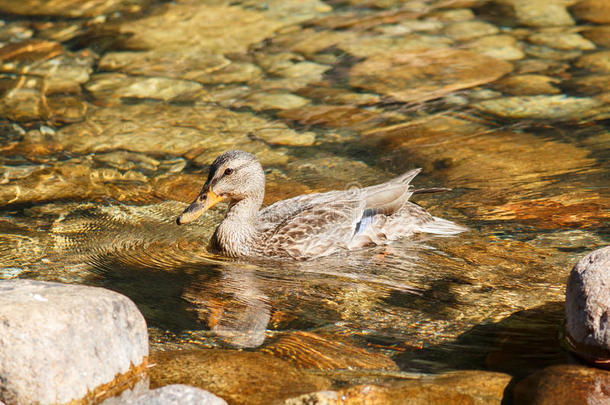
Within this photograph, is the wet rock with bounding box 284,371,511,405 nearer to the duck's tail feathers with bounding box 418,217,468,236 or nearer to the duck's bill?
the duck's tail feathers with bounding box 418,217,468,236

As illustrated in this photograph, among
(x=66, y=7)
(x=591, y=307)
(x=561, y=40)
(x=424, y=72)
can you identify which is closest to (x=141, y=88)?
(x=424, y=72)

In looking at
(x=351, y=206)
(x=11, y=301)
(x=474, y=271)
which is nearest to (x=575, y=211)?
(x=474, y=271)

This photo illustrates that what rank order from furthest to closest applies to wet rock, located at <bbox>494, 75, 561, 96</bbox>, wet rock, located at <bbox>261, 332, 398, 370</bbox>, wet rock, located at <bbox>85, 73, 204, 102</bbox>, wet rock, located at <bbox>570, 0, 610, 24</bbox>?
wet rock, located at <bbox>570, 0, 610, 24</bbox>
wet rock, located at <bbox>85, 73, 204, 102</bbox>
wet rock, located at <bbox>494, 75, 561, 96</bbox>
wet rock, located at <bbox>261, 332, 398, 370</bbox>

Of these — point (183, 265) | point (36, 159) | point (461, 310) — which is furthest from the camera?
point (36, 159)

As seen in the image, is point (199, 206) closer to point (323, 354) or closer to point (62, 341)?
point (323, 354)

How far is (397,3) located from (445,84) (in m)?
3.73

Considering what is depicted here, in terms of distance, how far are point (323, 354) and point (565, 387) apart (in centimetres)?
145

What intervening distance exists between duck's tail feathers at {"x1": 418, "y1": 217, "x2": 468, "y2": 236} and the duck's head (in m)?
1.56

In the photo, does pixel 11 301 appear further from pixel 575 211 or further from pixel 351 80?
pixel 351 80

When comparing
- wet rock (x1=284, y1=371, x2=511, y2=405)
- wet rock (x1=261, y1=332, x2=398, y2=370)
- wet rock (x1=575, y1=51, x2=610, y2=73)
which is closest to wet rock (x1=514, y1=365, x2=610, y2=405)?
wet rock (x1=284, y1=371, x2=511, y2=405)

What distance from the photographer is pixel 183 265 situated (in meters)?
6.43

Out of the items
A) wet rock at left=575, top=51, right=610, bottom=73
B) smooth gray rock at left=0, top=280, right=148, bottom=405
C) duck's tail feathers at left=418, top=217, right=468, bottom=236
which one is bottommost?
duck's tail feathers at left=418, top=217, right=468, bottom=236

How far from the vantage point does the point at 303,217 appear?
6949 millimetres

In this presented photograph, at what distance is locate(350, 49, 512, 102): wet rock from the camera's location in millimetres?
10000
